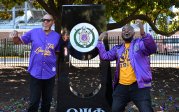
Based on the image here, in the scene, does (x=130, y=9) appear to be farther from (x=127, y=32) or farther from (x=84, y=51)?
(x=127, y=32)

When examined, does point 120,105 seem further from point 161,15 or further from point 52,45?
point 161,15

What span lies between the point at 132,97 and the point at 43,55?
1644 mm

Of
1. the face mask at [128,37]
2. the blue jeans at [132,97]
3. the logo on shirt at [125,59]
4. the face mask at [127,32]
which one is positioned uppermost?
the face mask at [127,32]

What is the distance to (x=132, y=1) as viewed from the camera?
57.9 ft

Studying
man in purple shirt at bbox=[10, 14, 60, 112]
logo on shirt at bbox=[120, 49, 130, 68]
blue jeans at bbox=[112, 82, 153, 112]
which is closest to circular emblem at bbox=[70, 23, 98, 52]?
man in purple shirt at bbox=[10, 14, 60, 112]

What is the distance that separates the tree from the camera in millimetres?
16891

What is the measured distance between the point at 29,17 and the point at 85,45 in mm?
53059

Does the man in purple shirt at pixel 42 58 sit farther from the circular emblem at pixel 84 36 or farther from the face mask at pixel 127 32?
the face mask at pixel 127 32

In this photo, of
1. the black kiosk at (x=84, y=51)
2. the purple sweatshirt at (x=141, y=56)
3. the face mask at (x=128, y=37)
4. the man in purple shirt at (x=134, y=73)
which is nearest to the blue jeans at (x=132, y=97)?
the man in purple shirt at (x=134, y=73)

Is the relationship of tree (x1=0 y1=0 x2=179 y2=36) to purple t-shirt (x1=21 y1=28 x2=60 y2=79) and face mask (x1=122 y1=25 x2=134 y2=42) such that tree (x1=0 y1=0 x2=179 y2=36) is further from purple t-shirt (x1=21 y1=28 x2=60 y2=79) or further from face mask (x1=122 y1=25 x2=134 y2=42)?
face mask (x1=122 y1=25 x2=134 y2=42)

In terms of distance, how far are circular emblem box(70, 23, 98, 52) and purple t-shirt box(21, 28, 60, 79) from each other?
36 cm

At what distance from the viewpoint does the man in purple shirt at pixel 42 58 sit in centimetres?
668

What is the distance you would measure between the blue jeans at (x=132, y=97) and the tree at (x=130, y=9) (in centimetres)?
969

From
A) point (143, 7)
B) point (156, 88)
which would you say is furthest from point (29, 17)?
point (156, 88)
